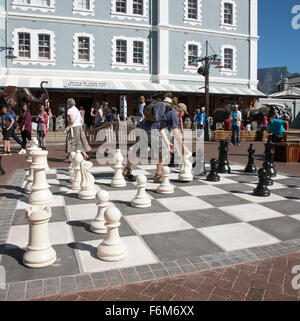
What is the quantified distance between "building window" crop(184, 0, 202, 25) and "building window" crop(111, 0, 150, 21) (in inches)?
113

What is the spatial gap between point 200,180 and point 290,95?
96.4 ft

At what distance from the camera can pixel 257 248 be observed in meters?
3.41

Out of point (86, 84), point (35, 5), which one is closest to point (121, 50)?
point (86, 84)

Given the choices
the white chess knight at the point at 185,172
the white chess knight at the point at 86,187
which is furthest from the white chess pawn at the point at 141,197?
the white chess knight at the point at 185,172

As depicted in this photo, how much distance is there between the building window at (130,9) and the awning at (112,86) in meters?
4.32

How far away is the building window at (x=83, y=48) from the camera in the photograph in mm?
21766

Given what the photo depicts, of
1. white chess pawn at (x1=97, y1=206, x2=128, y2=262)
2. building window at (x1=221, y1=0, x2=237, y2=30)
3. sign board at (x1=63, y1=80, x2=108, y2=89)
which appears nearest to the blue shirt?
white chess pawn at (x1=97, y1=206, x2=128, y2=262)

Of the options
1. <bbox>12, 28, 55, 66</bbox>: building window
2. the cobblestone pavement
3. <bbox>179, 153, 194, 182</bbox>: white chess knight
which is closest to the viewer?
the cobblestone pavement

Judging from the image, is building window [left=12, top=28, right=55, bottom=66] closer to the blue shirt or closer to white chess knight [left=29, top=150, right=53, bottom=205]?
the blue shirt

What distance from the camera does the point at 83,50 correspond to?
71.8ft

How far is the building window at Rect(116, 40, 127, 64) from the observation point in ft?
74.2

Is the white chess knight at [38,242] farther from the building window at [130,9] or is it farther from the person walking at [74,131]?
the building window at [130,9]
